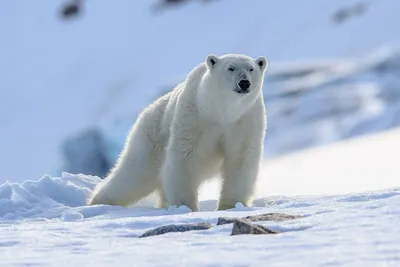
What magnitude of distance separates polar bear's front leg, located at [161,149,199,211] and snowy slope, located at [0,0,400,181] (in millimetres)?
24231

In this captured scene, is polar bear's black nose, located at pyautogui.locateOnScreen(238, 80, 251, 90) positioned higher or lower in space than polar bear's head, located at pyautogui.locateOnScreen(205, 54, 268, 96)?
lower

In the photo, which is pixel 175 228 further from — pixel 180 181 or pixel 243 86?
pixel 180 181

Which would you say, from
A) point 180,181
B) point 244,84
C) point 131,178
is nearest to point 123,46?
point 131,178

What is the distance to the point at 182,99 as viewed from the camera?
6.87 metres

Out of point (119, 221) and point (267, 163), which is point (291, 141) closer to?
point (267, 163)

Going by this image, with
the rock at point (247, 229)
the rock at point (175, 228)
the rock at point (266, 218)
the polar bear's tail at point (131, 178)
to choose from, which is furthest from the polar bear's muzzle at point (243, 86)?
the rock at point (247, 229)

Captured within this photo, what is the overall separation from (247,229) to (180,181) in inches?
87.4

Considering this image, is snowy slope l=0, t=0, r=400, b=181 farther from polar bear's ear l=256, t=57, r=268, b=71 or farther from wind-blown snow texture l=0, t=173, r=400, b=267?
wind-blown snow texture l=0, t=173, r=400, b=267

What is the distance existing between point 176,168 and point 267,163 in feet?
42.9

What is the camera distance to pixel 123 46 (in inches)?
1630

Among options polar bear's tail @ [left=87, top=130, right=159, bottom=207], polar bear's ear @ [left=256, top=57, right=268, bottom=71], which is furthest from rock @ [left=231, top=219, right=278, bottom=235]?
polar bear's tail @ [left=87, top=130, right=159, bottom=207]

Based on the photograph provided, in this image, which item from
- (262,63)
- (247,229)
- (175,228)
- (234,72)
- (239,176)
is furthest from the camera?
(262,63)

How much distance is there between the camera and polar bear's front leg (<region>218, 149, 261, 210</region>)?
6.73 metres

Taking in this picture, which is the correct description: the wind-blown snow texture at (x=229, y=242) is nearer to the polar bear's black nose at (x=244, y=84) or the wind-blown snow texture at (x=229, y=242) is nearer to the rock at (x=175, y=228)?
the rock at (x=175, y=228)
